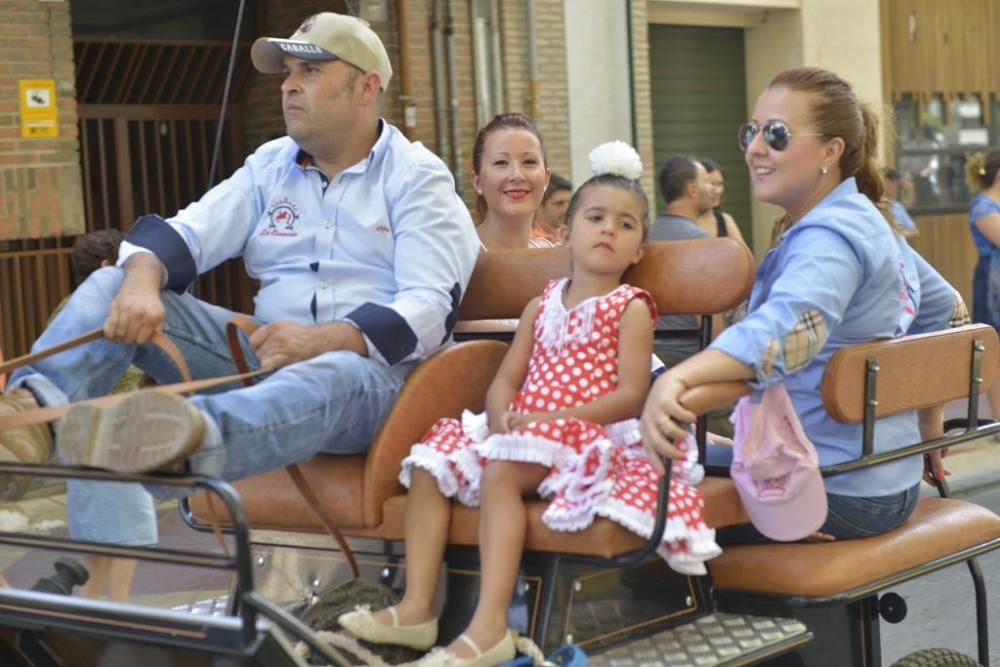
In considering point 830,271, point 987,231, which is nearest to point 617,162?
point 830,271

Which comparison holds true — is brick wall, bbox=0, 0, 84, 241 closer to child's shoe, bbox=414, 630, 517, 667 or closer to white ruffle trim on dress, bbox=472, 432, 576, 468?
white ruffle trim on dress, bbox=472, 432, 576, 468

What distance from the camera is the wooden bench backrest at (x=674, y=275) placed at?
→ 3.90 metres

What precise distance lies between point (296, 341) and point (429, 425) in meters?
0.42

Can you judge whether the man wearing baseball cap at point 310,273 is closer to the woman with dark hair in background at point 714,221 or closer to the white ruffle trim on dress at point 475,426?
the white ruffle trim on dress at point 475,426

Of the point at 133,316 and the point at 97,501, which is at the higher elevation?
the point at 133,316

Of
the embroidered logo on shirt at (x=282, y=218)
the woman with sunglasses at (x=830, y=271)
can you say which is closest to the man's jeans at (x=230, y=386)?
the embroidered logo on shirt at (x=282, y=218)

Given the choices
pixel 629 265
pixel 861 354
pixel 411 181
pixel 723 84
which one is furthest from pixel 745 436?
pixel 723 84

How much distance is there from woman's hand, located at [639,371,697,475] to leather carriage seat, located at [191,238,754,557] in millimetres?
356

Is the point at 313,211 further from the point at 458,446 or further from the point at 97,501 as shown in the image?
the point at 97,501

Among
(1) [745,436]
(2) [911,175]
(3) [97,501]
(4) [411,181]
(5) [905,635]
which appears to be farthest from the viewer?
(2) [911,175]

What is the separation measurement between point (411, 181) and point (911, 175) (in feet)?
48.5

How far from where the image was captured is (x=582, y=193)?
4.03 metres

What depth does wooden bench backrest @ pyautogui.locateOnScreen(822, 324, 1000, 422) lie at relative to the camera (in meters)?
3.73

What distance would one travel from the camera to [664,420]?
329 centimetres
